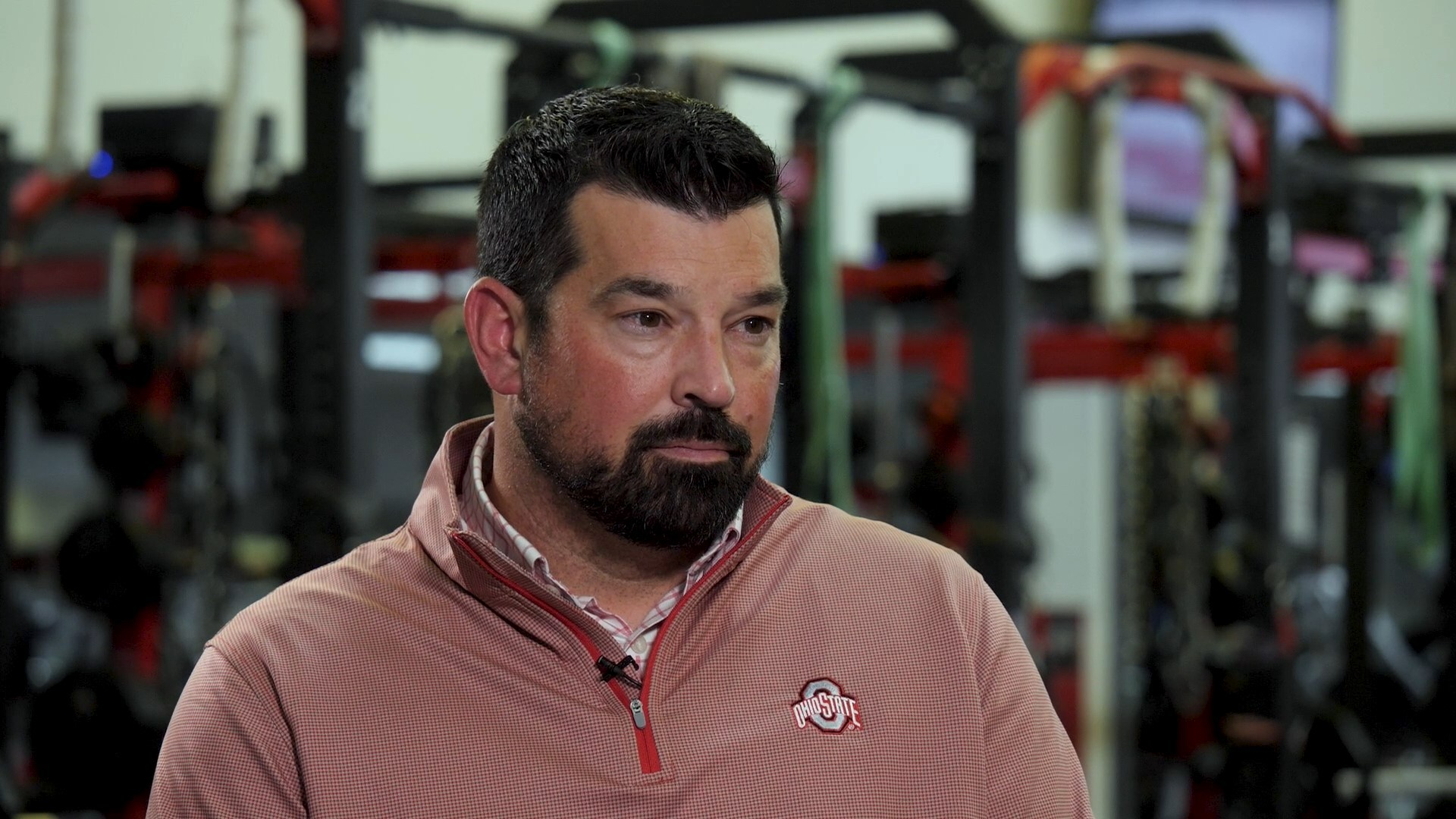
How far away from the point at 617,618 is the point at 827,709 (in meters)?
0.18

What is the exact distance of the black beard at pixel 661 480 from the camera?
1.35 meters

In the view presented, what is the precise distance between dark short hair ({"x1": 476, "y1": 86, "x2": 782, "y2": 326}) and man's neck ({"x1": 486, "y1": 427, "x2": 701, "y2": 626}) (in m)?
0.14

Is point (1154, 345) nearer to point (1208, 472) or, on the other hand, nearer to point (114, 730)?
point (1208, 472)

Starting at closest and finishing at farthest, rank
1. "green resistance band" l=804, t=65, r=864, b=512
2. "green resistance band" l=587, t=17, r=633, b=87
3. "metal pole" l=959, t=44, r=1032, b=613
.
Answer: "green resistance band" l=587, t=17, r=633, b=87, "green resistance band" l=804, t=65, r=864, b=512, "metal pole" l=959, t=44, r=1032, b=613

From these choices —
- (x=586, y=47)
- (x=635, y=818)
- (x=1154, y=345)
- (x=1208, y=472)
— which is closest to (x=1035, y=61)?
(x=1154, y=345)

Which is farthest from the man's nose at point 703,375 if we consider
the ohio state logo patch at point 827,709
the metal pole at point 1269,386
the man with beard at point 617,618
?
the metal pole at point 1269,386

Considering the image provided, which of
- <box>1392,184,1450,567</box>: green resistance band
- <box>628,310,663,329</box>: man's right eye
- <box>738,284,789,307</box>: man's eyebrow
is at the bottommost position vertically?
<box>1392,184,1450,567</box>: green resistance band

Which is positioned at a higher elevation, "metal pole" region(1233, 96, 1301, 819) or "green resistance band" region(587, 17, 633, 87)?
"green resistance band" region(587, 17, 633, 87)

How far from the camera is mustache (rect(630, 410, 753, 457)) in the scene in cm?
135

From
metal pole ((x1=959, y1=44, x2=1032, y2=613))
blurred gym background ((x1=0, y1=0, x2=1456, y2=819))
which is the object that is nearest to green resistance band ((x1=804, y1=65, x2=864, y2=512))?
blurred gym background ((x1=0, y1=0, x2=1456, y2=819))

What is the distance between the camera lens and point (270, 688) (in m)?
1.34

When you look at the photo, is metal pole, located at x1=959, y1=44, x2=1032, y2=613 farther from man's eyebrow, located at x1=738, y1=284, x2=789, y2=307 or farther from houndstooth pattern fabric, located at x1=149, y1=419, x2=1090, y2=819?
man's eyebrow, located at x1=738, y1=284, x2=789, y2=307

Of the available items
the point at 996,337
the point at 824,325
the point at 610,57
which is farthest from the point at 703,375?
the point at 996,337

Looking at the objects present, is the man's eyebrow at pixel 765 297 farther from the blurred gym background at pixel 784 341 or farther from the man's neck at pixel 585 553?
the blurred gym background at pixel 784 341
